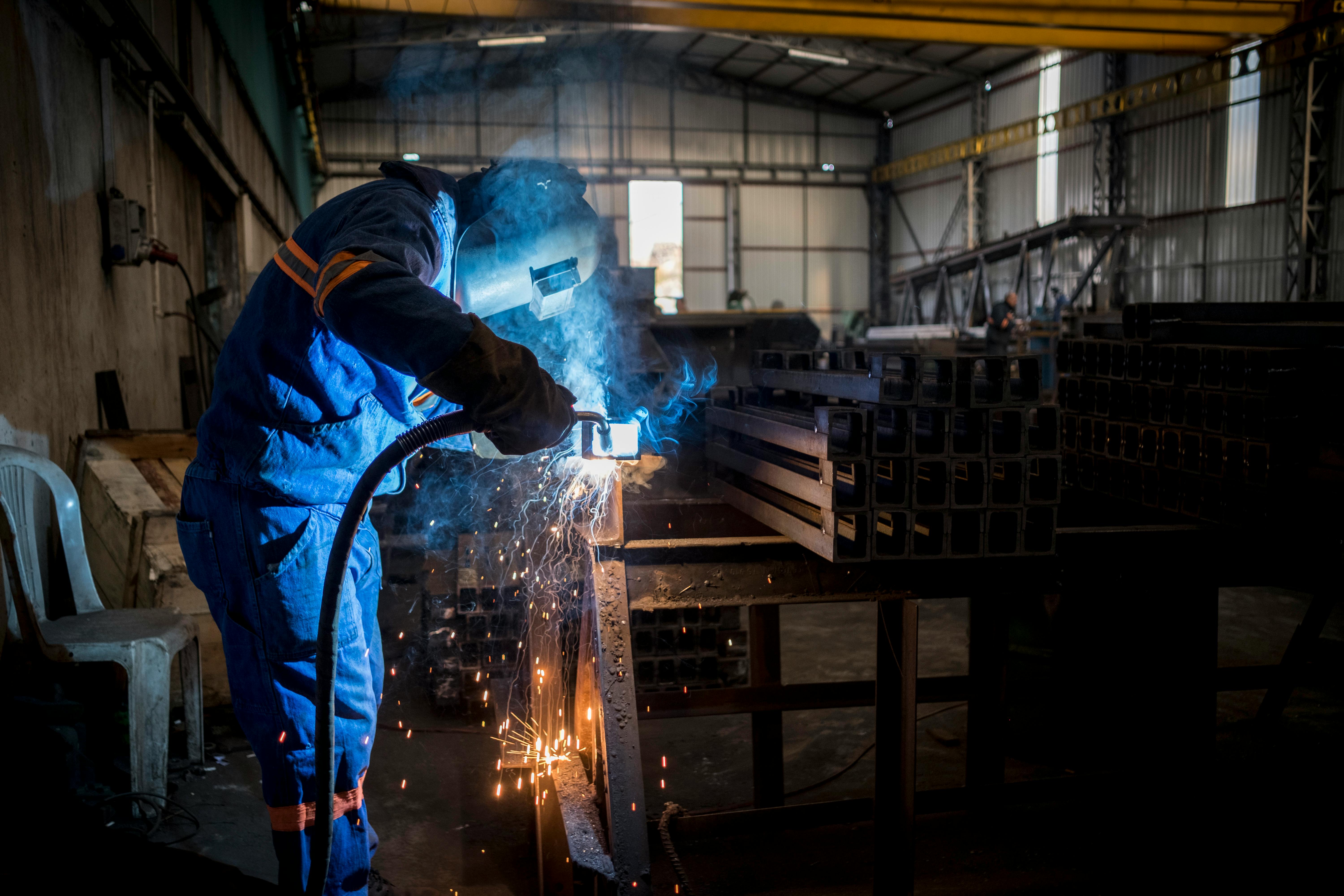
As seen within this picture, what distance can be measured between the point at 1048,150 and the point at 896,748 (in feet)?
57.1

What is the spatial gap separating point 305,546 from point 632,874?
959 mm

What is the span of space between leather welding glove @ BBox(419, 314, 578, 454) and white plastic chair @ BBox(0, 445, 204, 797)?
2161 millimetres

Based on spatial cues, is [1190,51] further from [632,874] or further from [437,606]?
[632,874]

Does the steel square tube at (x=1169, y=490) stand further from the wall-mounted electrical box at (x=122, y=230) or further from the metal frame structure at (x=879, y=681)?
the wall-mounted electrical box at (x=122, y=230)

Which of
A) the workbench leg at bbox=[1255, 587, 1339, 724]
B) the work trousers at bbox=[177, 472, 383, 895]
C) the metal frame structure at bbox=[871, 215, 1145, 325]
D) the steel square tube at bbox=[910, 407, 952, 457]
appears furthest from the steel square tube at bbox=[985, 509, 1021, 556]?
the metal frame structure at bbox=[871, 215, 1145, 325]

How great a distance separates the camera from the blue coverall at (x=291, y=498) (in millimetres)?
1885

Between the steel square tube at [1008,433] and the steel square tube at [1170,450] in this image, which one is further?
the steel square tube at [1170,450]

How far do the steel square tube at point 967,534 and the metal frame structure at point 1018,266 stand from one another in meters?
11.8

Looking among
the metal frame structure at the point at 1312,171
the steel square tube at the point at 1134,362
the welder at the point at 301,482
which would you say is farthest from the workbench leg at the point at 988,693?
the metal frame structure at the point at 1312,171

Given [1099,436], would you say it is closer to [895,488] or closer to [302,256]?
[895,488]

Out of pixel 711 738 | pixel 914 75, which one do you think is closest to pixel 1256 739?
pixel 711 738

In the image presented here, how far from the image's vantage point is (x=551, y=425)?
1.60 meters

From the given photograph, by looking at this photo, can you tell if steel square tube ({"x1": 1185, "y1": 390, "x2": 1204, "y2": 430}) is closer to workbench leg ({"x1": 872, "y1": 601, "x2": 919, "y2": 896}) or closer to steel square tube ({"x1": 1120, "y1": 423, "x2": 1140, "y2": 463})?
steel square tube ({"x1": 1120, "y1": 423, "x2": 1140, "y2": 463})

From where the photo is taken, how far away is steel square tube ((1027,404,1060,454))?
2297 millimetres
